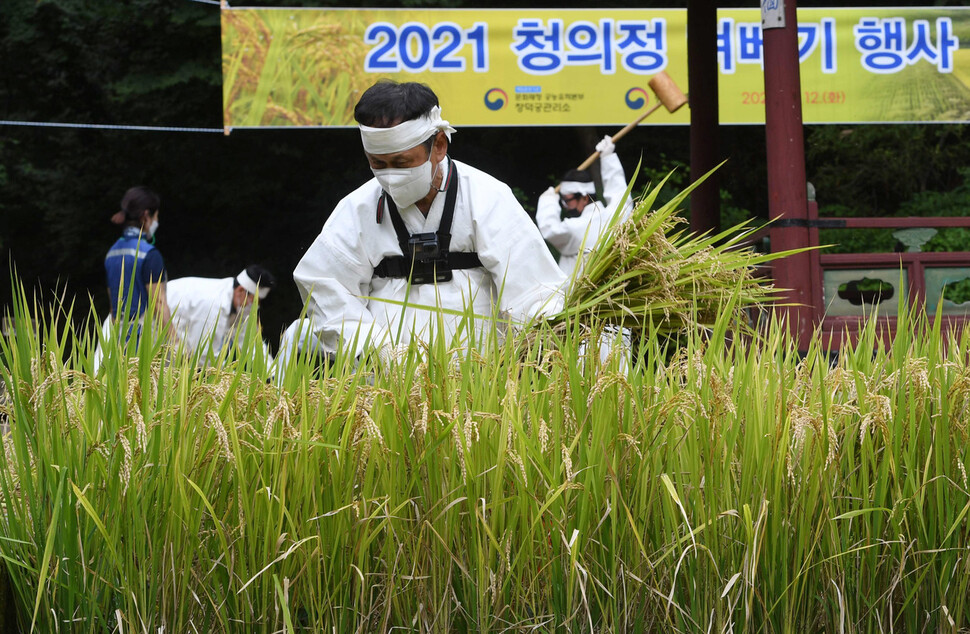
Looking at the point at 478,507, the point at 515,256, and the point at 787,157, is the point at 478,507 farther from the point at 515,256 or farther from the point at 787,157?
the point at 787,157

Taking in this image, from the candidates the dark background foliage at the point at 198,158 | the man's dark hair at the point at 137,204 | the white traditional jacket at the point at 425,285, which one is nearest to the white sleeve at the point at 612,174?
the man's dark hair at the point at 137,204

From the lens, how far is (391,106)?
2559mm

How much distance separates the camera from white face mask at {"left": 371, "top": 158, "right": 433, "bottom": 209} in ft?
8.52

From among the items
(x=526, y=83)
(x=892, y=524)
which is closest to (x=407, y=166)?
(x=892, y=524)

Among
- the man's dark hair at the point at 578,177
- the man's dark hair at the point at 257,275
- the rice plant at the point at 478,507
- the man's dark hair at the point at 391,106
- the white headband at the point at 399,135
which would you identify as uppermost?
the man's dark hair at the point at 578,177

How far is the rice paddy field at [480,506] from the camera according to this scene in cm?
165

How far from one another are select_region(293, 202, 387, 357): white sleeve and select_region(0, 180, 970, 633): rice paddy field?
87 cm

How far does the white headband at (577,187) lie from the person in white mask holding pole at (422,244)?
13.7 feet

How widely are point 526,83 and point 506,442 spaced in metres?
5.98

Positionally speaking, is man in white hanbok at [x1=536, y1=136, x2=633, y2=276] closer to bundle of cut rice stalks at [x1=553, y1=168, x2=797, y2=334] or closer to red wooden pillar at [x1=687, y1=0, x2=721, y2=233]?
red wooden pillar at [x1=687, y1=0, x2=721, y2=233]

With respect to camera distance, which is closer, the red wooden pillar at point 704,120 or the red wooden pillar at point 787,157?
the red wooden pillar at point 787,157

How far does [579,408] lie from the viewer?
5.69 feet

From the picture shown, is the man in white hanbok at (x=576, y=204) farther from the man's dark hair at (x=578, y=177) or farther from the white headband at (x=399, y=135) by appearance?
the white headband at (x=399, y=135)

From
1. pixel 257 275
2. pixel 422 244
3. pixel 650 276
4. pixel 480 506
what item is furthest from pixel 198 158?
pixel 480 506
